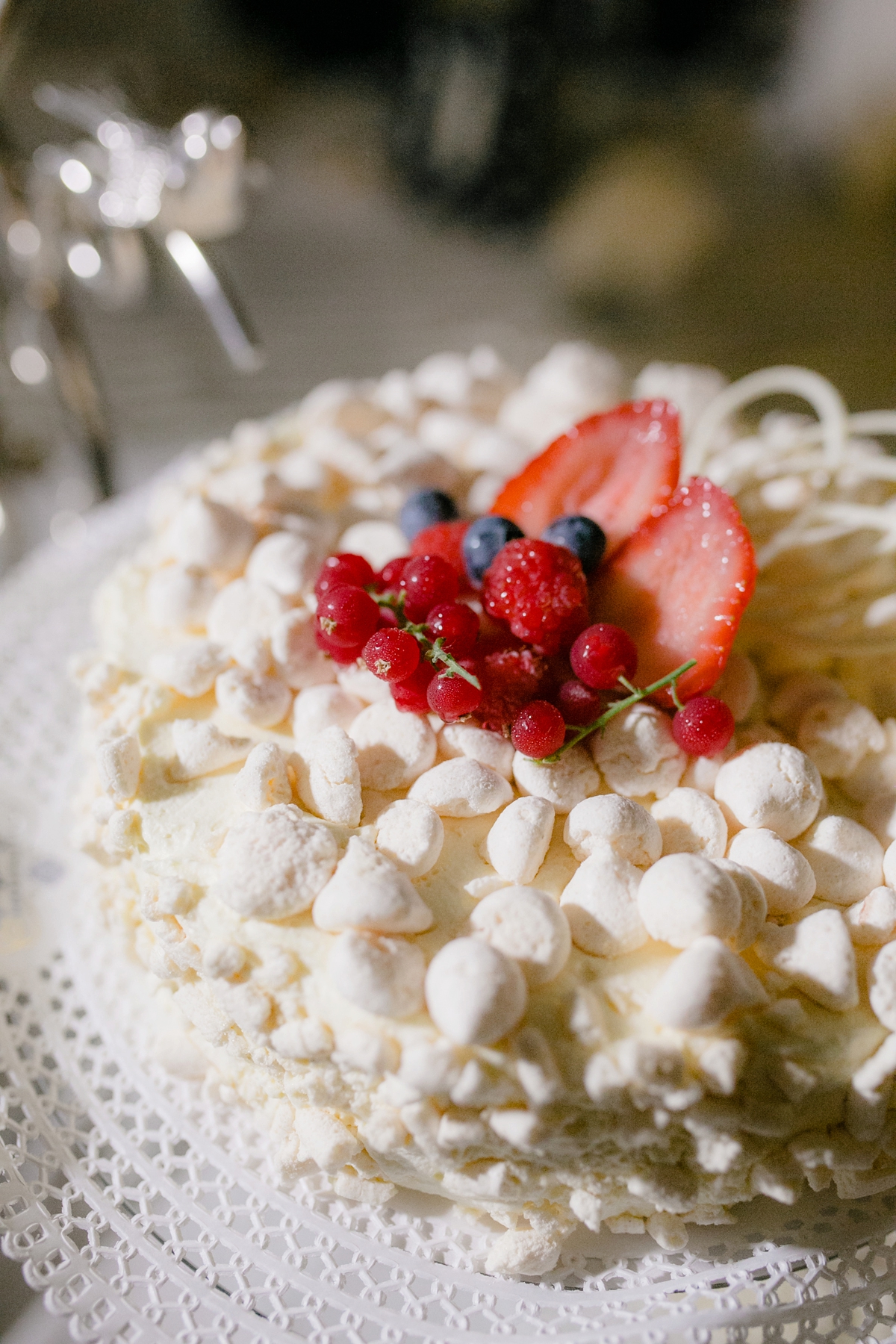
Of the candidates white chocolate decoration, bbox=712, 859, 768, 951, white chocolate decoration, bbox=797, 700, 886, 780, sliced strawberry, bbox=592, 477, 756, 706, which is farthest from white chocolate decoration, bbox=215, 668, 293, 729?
white chocolate decoration, bbox=797, 700, 886, 780

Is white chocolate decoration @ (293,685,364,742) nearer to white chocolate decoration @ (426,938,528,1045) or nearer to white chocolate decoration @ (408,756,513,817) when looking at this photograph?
white chocolate decoration @ (408,756,513,817)

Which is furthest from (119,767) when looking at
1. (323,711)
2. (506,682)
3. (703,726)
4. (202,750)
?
(703,726)

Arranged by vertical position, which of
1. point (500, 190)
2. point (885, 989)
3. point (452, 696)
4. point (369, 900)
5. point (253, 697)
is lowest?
point (885, 989)

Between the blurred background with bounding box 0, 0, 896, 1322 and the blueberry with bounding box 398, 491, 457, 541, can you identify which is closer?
the blueberry with bounding box 398, 491, 457, 541

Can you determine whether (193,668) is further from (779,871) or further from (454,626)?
(779,871)

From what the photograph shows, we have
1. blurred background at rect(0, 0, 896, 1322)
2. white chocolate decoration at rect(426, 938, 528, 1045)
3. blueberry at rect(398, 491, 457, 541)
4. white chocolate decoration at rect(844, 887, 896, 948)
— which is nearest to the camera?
white chocolate decoration at rect(426, 938, 528, 1045)

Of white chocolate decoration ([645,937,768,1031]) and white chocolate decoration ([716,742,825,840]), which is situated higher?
white chocolate decoration ([716,742,825,840])
